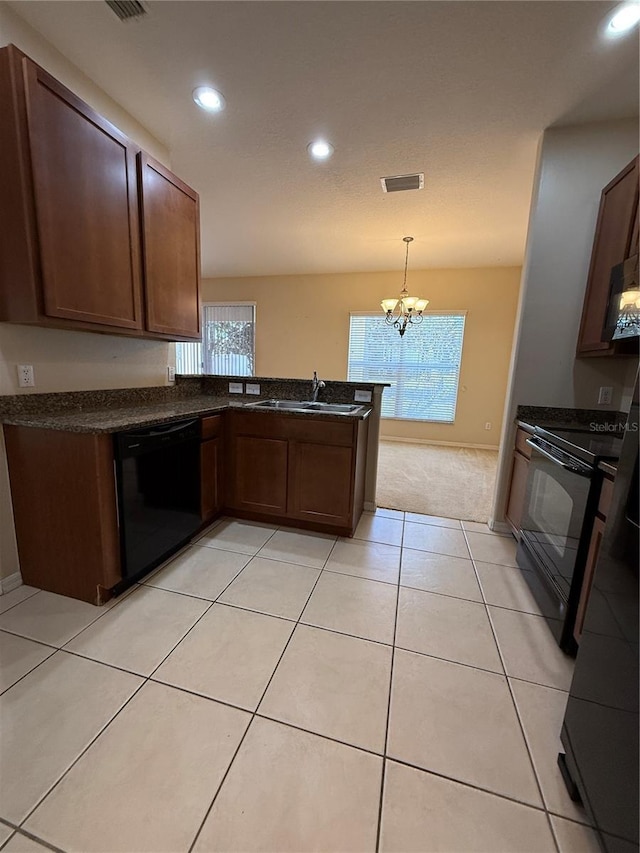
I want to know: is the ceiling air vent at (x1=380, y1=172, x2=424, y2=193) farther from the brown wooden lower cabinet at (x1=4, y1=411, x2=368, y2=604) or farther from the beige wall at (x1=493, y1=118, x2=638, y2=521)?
the brown wooden lower cabinet at (x1=4, y1=411, x2=368, y2=604)

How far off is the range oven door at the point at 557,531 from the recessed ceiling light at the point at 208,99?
279 cm

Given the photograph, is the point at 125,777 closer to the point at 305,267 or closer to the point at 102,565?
the point at 102,565

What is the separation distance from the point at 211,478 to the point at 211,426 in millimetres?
396

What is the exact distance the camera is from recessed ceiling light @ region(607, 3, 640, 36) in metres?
1.46

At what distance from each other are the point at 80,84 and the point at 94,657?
297 centimetres

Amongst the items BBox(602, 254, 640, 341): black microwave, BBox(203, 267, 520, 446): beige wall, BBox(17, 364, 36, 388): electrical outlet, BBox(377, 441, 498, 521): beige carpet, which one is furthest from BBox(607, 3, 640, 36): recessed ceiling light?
BBox(203, 267, 520, 446): beige wall

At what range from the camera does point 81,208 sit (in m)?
1.67

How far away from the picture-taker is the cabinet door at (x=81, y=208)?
58.1 inches

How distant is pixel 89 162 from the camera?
1690 mm

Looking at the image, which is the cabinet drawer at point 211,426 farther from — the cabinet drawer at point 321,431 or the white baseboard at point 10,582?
the white baseboard at point 10,582

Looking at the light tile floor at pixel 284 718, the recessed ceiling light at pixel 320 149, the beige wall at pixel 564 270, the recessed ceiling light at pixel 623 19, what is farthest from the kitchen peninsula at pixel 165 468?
the recessed ceiling light at pixel 623 19

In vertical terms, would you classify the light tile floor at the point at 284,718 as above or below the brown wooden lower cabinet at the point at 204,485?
below

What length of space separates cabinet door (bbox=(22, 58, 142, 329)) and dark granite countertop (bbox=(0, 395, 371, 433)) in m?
0.51

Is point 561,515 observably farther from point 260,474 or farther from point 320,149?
point 320,149
